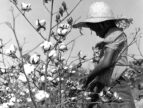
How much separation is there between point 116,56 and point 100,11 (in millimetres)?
363

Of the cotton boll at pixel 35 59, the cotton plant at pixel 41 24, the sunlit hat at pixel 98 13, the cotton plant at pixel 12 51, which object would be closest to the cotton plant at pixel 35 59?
the cotton boll at pixel 35 59

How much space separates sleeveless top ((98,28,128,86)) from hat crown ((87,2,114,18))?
0.13 metres

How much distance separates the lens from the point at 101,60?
212cm

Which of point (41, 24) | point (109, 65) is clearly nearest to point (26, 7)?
point (41, 24)

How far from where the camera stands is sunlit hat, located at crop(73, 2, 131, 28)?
7.58 feet

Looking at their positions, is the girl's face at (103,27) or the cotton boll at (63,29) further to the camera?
the girl's face at (103,27)

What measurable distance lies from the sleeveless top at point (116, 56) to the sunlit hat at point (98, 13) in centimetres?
11

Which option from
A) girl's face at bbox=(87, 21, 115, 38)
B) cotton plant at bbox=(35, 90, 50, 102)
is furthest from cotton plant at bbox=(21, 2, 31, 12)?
cotton plant at bbox=(35, 90, 50, 102)

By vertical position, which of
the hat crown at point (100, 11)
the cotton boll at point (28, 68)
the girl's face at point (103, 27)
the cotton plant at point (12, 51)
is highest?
the hat crown at point (100, 11)

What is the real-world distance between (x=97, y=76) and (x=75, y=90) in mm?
287

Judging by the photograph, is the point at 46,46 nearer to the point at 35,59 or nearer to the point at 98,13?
the point at 35,59

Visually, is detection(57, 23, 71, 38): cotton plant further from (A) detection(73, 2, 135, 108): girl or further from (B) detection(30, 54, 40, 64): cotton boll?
(B) detection(30, 54, 40, 64): cotton boll

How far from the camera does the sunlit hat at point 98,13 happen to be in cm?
231

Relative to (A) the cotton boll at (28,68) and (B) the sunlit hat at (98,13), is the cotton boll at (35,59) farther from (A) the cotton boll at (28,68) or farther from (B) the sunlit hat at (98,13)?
(B) the sunlit hat at (98,13)
